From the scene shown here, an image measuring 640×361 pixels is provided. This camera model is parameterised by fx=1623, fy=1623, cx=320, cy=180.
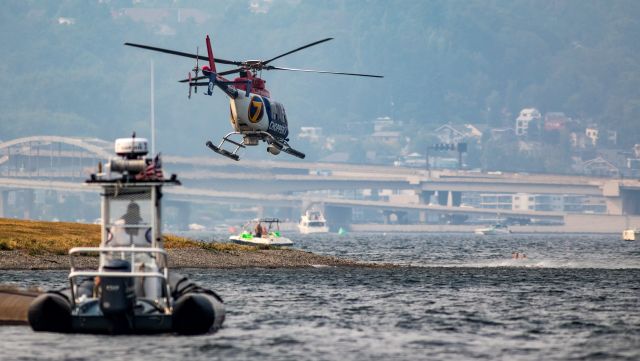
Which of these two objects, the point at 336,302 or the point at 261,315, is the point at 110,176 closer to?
the point at 261,315

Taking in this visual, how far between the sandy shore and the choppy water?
413 cm

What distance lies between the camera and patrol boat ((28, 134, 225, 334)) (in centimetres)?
4688

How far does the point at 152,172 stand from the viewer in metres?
48.2

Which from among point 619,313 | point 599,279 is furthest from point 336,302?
point 599,279

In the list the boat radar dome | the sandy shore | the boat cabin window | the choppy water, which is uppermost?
the boat radar dome

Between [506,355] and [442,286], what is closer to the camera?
[506,355]

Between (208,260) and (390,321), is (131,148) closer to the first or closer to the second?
(390,321)

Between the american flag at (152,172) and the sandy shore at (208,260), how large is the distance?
35626 mm

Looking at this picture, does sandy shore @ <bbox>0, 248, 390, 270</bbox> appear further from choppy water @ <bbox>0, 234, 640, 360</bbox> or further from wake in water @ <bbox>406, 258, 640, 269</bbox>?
wake in water @ <bbox>406, 258, 640, 269</bbox>

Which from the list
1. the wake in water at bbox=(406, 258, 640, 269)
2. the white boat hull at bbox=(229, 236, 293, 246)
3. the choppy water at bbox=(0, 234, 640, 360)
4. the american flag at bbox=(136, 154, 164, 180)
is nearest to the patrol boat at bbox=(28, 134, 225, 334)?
the american flag at bbox=(136, 154, 164, 180)

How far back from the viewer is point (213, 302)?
49188 mm

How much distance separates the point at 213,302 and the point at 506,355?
9096 mm

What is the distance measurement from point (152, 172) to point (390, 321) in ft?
40.5

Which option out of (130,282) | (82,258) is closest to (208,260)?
(82,258)
